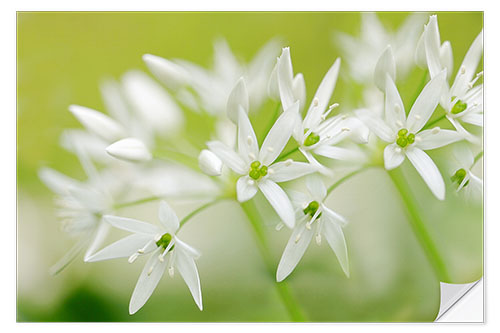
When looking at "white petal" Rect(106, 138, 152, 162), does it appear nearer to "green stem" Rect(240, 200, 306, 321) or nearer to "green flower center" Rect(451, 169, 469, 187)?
"green stem" Rect(240, 200, 306, 321)

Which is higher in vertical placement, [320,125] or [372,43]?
[372,43]

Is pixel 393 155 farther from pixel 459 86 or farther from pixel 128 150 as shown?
pixel 128 150

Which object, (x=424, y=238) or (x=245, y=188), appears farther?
(x=424, y=238)

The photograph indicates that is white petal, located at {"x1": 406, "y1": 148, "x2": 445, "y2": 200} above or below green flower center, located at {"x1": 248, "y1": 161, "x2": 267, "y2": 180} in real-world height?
below

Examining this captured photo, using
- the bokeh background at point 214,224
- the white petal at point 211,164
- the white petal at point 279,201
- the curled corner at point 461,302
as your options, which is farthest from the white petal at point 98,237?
the curled corner at point 461,302

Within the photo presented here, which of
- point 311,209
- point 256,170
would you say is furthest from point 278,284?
point 256,170

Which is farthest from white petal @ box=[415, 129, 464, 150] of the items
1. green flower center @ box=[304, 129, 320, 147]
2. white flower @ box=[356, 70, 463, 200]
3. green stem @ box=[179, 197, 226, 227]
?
green stem @ box=[179, 197, 226, 227]
